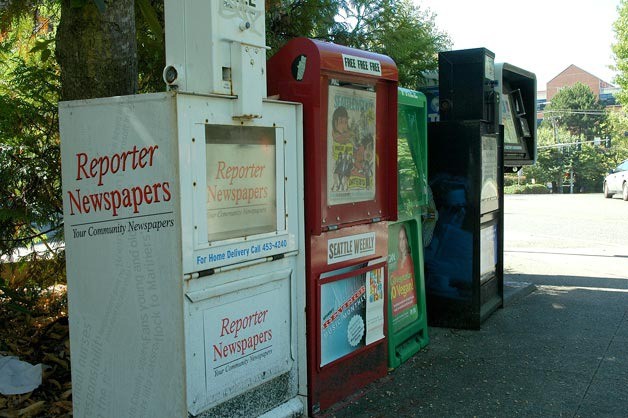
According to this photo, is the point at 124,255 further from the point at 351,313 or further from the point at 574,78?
the point at 574,78

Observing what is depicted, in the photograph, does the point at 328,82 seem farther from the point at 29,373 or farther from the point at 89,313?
the point at 29,373

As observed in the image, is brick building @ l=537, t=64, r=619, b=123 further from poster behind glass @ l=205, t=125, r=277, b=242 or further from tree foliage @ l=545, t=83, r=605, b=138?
poster behind glass @ l=205, t=125, r=277, b=242

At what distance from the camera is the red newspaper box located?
3.73m

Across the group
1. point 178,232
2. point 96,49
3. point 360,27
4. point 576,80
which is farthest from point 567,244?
point 576,80

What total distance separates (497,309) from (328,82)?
3.73 meters

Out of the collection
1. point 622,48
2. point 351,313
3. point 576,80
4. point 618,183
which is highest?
point 576,80

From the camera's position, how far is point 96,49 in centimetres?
395

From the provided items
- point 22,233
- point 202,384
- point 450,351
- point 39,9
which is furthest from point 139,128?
point 450,351

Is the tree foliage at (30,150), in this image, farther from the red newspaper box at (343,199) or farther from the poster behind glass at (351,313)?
the poster behind glass at (351,313)

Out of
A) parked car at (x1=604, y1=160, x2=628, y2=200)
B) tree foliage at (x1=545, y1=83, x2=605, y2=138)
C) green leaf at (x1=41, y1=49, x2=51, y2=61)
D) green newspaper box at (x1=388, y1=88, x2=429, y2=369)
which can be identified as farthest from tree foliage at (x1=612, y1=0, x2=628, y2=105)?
tree foliage at (x1=545, y1=83, x2=605, y2=138)

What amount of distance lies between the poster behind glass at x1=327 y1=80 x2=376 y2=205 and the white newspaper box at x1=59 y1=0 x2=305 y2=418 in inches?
25.2

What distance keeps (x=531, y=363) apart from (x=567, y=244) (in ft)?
25.1

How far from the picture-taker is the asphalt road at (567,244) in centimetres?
909

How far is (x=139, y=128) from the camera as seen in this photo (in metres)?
2.94
